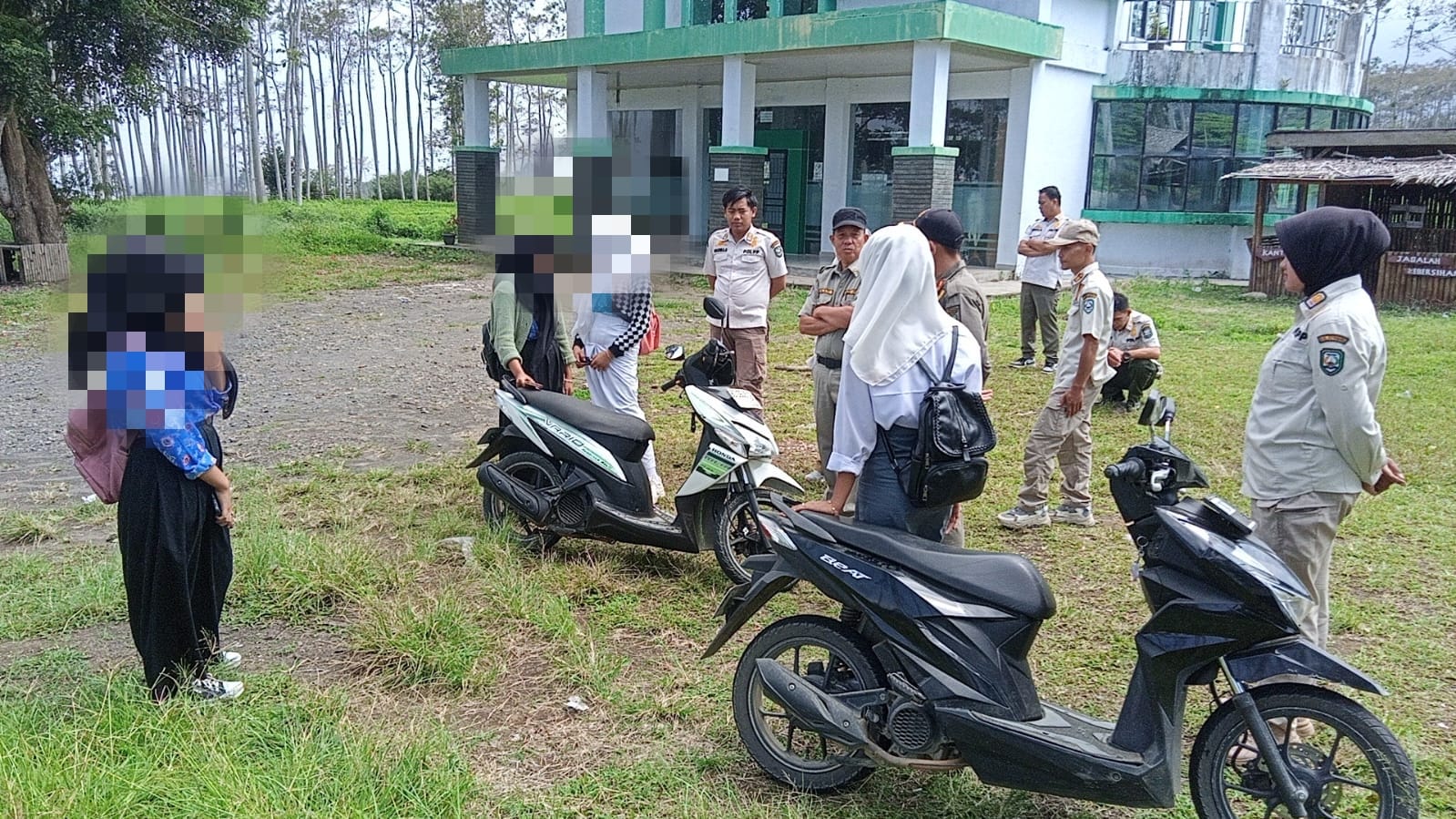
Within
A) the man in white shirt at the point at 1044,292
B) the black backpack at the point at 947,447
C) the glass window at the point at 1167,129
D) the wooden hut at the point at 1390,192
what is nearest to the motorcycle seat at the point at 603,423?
the black backpack at the point at 947,447

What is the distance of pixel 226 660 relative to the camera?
3693 millimetres

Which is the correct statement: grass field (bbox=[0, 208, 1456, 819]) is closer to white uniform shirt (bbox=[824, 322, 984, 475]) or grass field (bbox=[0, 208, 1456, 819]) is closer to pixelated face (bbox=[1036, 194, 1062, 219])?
white uniform shirt (bbox=[824, 322, 984, 475])

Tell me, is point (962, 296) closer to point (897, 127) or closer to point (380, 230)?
point (897, 127)

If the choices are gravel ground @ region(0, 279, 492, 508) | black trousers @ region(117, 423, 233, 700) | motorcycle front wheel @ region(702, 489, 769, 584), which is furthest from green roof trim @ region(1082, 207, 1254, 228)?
black trousers @ region(117, 423, 233, 700)

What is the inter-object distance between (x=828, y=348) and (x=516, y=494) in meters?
1.74

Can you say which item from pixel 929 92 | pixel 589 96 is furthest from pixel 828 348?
pixel 589 96

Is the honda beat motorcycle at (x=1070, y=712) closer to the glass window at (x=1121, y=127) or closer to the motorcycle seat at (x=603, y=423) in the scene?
the motorcycle seat at (x=603, y=423)

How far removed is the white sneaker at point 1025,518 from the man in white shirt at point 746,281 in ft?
6.55

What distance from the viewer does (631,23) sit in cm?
2159

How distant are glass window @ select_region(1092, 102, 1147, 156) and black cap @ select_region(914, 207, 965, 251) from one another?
15.6 meters

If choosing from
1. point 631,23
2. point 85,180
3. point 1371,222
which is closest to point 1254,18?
point 631,23

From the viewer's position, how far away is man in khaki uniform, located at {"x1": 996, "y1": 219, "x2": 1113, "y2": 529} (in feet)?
17.3

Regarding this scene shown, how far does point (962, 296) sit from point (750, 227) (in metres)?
1.91

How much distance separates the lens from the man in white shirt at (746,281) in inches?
272
